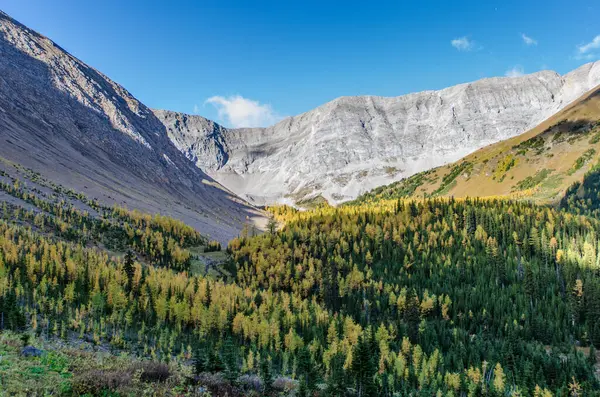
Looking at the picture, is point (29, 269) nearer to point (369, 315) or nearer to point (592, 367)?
point (369, 315)

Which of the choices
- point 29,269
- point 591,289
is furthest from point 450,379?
point 29,269

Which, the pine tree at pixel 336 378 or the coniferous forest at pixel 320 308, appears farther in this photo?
the coniferous forest at pixel 320 308

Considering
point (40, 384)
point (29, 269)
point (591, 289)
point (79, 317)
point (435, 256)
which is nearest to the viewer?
point (40, 384)

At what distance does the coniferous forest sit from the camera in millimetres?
84188

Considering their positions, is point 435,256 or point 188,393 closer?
point 188,393

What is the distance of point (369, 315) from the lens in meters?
154

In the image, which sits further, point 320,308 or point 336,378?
point 320,308

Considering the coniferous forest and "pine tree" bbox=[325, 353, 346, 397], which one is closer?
"pine tree" bbox=[325, 353, 346, 397]

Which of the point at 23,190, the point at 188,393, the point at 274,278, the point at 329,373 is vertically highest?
the point at 23,190

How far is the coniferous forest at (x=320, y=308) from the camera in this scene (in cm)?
8419

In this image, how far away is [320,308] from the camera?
148m

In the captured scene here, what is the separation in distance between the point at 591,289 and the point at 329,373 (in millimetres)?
103708

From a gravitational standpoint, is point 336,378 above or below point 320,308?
below

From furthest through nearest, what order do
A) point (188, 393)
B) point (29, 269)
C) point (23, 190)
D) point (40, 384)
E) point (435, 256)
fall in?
point (435, 256) → point (23, 190) → point (29, 269) → point (188, 393) → point (40, 384)
